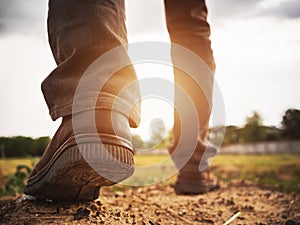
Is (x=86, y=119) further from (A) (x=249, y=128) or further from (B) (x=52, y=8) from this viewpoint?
(A) (x=249, y=128)

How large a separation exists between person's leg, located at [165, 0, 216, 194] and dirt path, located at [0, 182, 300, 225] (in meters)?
0.14

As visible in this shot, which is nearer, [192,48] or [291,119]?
[192,48]

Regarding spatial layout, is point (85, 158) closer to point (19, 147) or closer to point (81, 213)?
point (81, 213)

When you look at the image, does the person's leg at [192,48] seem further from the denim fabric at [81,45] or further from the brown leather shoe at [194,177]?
the denim fabric at [81,45]

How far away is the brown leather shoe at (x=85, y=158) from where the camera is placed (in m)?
1.00

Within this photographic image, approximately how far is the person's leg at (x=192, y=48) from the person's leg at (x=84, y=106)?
3.01 feet

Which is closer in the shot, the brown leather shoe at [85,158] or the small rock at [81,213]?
the brown leather shoe at [85,158]

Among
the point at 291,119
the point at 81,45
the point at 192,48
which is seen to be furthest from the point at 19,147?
the point at 291,119

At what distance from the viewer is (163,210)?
5.28 ft

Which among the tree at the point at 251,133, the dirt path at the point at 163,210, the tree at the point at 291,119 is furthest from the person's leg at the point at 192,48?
the tree at the point at 251,133

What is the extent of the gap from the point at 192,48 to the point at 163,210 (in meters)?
1.08

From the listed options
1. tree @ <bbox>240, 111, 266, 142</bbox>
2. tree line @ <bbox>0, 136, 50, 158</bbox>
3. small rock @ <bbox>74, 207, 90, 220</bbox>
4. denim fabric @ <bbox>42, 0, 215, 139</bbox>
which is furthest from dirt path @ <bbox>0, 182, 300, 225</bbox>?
tree @ <bbox>240, 111, 266, 142</bbox>

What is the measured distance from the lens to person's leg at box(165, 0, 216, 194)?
2.05 meters

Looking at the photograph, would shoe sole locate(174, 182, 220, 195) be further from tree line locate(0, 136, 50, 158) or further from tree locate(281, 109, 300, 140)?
tree locate(281, 109, 300, 140)
